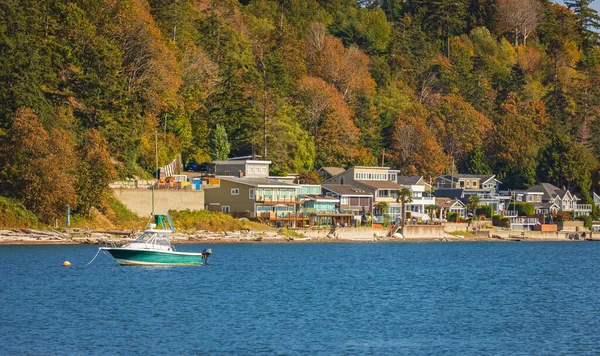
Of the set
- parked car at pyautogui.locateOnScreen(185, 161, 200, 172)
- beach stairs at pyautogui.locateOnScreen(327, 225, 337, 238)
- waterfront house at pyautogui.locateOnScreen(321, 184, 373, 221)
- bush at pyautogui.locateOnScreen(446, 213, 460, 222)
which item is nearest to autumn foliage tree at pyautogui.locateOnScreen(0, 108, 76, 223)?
parked car at pyautogui.locateOnScreen(185, 161, 200, 172)

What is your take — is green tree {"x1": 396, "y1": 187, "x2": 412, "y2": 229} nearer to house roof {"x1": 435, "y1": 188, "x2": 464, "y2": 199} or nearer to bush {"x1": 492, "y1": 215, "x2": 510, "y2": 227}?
house roof {"x1": 435, "y1": 188, "x2": 464, "y2": 199}

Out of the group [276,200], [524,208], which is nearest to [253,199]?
[276,200]

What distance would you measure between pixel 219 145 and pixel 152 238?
47.8 meters

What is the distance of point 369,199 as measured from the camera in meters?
108

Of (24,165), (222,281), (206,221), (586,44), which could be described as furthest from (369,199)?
(586,44)

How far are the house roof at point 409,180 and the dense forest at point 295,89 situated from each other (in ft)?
17.1

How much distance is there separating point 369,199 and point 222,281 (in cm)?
5612

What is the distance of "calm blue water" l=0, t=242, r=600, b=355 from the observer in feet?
110

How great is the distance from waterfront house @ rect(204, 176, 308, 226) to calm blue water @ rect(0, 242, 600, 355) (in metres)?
→ 20.9

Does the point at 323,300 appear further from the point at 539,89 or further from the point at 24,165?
the point at 539,89

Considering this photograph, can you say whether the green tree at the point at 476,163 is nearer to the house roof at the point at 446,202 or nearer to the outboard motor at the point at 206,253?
the house roof at the point at 446,202

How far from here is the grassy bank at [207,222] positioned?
8575 centimetres

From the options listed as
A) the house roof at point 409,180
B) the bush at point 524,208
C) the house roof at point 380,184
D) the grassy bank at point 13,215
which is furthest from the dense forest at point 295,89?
the bush at point 524,208

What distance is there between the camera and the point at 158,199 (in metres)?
85.4
